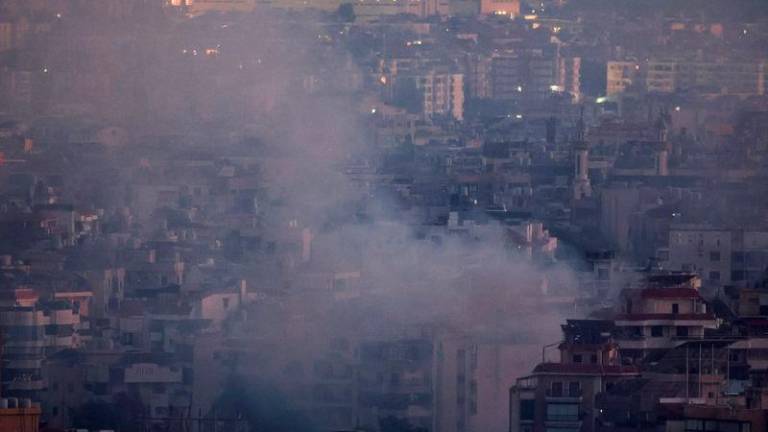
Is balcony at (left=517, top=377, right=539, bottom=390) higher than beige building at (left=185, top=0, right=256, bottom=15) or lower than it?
lower

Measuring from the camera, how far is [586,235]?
111 feet

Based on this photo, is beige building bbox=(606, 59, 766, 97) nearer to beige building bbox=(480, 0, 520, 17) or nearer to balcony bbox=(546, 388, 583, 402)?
beige building bbox=(480, 0, 520, 17)

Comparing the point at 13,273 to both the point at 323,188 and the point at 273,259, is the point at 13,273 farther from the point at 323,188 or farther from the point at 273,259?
the point at 323,188

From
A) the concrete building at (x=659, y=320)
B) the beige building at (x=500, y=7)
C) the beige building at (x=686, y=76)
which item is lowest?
the concrete building at (x=659, y=320)

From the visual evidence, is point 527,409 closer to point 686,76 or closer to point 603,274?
point 603,274

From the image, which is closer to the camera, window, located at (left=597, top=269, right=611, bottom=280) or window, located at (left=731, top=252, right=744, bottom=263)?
window, located at (left=597, top=269, right=611, bottom=280)

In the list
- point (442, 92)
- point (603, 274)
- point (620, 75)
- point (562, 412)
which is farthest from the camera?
point (620, 75)

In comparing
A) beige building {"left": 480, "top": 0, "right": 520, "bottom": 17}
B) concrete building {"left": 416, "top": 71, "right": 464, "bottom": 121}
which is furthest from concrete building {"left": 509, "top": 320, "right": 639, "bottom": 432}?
beige building {"left": 480, "top": 0, "right": 520, "bottom": 17}

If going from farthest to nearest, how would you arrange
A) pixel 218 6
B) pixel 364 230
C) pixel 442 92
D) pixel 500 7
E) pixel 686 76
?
pixel 500 7, pixel 218 6, pixel 686 76, pixel 442 92, pixel 364 230

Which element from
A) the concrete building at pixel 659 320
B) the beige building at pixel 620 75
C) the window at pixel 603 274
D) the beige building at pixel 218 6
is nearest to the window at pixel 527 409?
the concrete building at pixel 659 320

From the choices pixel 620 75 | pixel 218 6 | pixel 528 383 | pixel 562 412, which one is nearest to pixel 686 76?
pixel 620 75

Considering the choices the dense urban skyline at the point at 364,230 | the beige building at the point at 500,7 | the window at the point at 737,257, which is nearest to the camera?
the dense urban skyline at the point at 364,230

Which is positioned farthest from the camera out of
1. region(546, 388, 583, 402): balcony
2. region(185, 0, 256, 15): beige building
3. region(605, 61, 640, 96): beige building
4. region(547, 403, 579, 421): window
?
region(185, 0, 256, 15): beige building

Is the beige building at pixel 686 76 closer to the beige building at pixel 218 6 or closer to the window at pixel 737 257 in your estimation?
the beige building at pixel 218 6
